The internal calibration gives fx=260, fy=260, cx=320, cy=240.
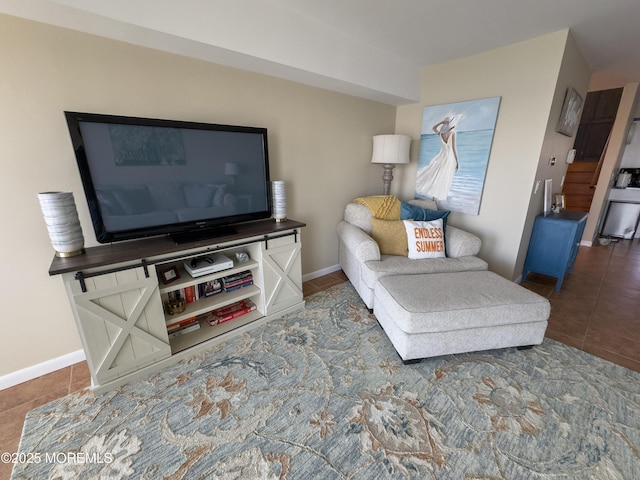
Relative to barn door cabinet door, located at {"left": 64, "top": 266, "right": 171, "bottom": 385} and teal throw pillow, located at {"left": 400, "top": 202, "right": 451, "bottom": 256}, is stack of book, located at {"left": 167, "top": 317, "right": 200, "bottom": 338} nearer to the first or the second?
barn door cabinet door, located at {"left": 64, "top": 266, "right": 171, "bottom": 385}

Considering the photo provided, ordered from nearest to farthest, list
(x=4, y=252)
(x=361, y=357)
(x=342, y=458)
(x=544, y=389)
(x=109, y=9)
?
1. (x=342, y=458)
2. (x=109, y=9)
3. (x=4, y=252)
4. (x=544, y=389)
5. (x=361, y=357)

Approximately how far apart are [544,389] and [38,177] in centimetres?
309

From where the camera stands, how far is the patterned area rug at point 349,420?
3.69 ft

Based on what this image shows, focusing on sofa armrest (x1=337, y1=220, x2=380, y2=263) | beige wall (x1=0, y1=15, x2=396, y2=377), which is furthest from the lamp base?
beige wall (x1=0, y1=15, x2=396, y2=377)

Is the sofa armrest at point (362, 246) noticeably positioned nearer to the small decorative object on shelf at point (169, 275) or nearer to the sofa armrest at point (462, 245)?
the sofa armrest at point (462, 245)

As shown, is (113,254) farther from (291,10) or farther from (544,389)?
(544,389)

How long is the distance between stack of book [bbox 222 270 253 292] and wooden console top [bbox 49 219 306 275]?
39cm

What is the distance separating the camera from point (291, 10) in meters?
1.80

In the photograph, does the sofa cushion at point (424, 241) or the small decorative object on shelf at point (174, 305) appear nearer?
the small decorative object on shelf at point (174, 305)

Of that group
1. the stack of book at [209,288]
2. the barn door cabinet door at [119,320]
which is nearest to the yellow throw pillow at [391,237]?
the stack of book at [209,288]

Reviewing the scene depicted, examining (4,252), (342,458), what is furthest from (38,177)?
(342,458)

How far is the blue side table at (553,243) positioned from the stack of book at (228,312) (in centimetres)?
289

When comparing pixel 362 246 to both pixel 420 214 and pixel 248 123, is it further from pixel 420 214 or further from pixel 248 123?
pixel 248 123

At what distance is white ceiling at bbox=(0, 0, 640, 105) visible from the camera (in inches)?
53.5
